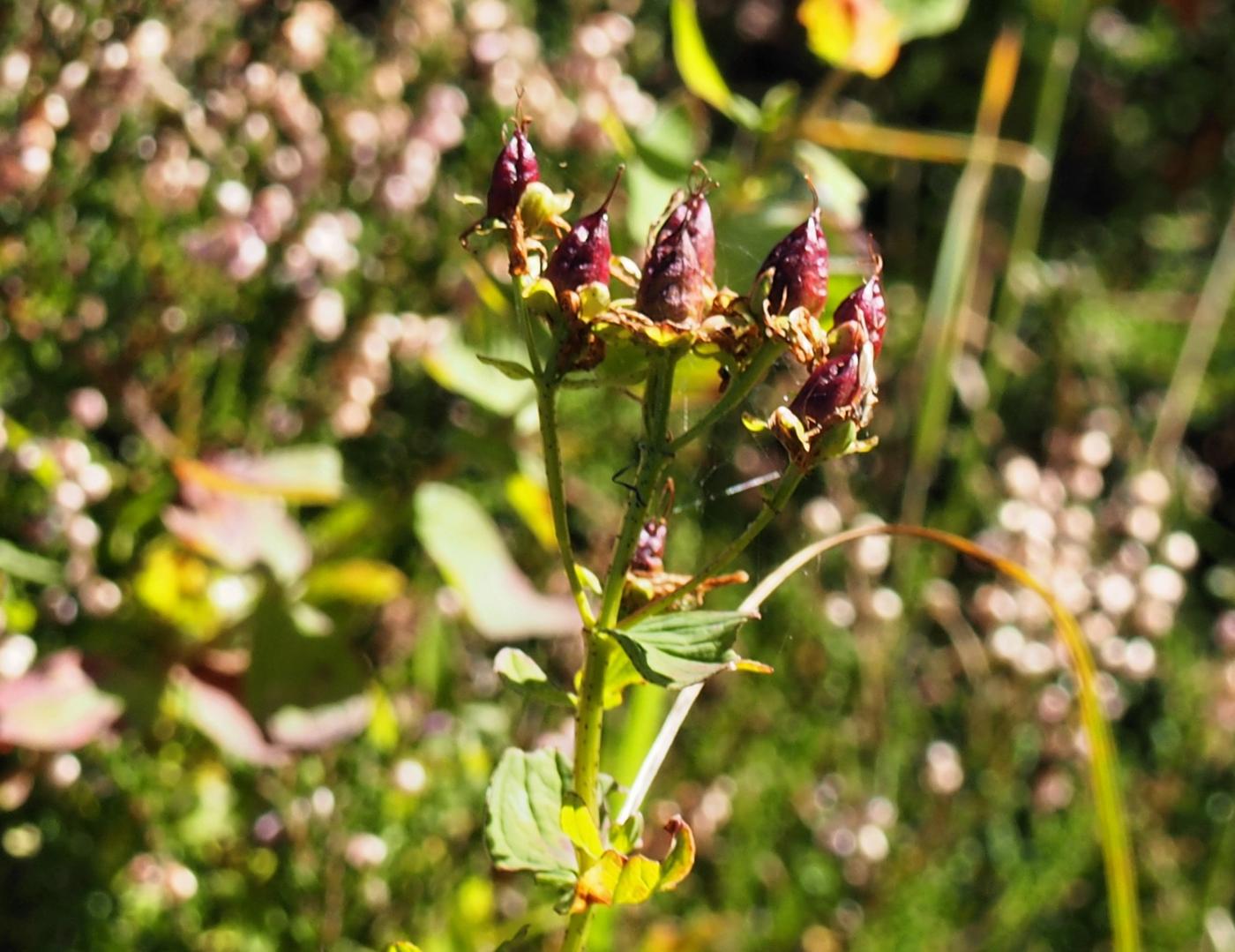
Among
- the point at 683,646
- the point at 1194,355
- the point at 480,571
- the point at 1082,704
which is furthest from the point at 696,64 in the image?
the point at 1194,355

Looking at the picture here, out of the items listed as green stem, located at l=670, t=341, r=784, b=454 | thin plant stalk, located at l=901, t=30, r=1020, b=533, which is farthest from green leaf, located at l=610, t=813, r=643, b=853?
thin plant stalk, located at l=901, t=30, r=1020, b=533

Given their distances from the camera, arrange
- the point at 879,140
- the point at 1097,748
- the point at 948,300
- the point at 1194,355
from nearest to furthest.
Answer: the point at 1097,748, the point at 879,140, the point at 948,300, the point at 1194,355

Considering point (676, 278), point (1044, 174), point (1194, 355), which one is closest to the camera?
point (676, 278)

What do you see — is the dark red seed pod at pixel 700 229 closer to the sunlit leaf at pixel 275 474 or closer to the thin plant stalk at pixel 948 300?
the sunlit leaf at pixel 275 474

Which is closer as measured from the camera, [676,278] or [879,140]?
[676,278]

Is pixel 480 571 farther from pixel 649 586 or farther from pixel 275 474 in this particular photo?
pixel 649 586

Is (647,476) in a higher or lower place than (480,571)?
higher

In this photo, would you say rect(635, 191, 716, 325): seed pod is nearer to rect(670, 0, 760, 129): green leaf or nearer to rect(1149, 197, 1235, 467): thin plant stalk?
rect(670, 0, 760, 129): green leaf
